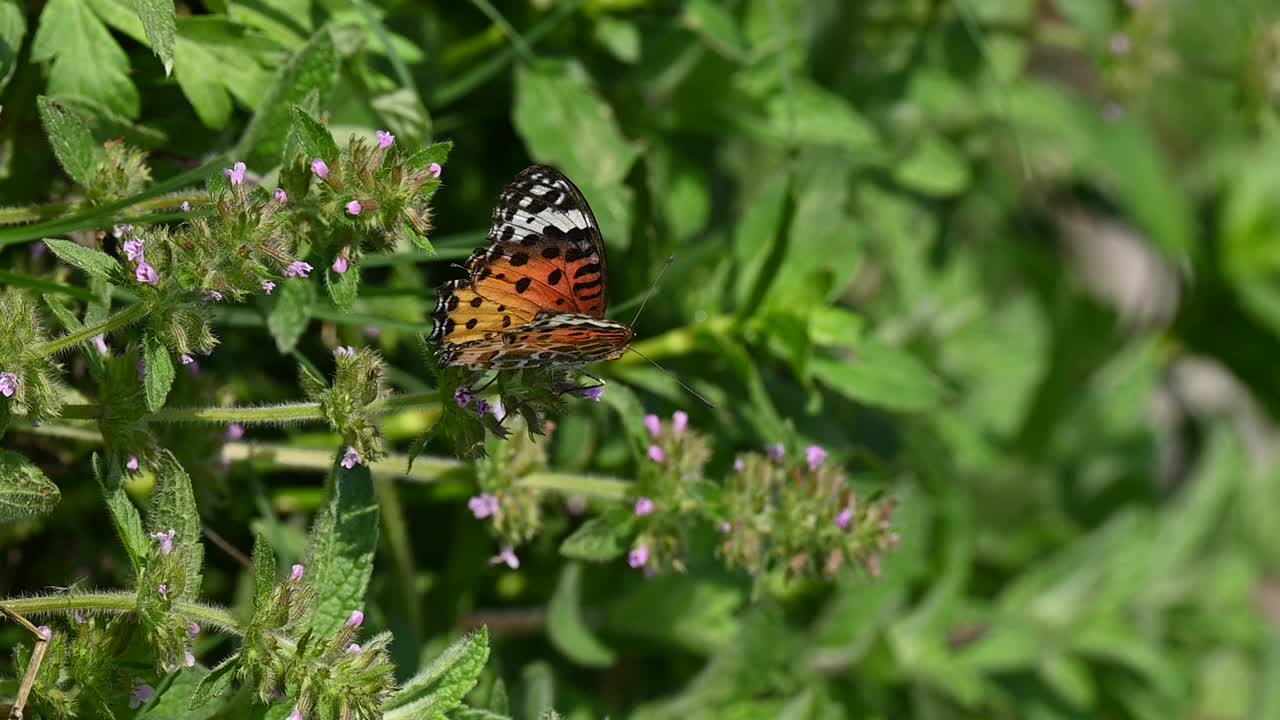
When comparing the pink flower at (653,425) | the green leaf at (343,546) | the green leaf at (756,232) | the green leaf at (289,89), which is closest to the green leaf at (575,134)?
the green leaf at (756,232)

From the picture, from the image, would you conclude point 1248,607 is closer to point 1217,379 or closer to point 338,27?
point 1217,379

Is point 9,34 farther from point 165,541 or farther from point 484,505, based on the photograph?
point 484,505

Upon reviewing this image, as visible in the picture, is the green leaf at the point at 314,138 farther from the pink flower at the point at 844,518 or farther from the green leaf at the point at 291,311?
the pink flower at the point at 844,518

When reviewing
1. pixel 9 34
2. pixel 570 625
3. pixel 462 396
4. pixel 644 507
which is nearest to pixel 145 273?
pixel 462 396

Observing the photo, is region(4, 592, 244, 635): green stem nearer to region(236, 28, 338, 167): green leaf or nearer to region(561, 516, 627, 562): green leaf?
region(561, 516, 627, 562): green leaf

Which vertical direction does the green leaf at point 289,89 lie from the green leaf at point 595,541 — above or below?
above

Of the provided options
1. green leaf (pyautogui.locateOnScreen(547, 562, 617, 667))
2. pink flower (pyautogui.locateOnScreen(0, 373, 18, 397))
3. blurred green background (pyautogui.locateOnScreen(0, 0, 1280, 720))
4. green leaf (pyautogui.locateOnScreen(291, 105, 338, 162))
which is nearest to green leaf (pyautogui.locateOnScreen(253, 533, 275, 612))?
blurred green background (pyautogui.locateOnScreen(0, 0, 1280, 720))
